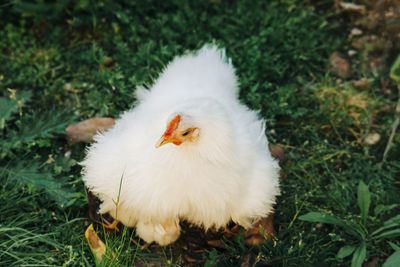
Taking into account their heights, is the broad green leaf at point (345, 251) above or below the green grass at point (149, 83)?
below

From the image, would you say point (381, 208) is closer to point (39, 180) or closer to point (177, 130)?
point (177, 130)

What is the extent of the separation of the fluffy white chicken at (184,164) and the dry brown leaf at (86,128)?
18.0 inches

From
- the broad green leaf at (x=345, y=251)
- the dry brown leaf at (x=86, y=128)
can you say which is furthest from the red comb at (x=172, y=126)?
the broad green leaf at (x=345, y=251)

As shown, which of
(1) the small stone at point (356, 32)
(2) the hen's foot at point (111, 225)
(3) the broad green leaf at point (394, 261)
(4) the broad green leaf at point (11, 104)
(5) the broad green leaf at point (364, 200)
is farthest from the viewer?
(1) the small stone at point (356, 32)

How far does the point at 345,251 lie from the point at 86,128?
1.91 meters

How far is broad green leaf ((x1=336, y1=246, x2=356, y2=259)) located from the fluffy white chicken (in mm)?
533

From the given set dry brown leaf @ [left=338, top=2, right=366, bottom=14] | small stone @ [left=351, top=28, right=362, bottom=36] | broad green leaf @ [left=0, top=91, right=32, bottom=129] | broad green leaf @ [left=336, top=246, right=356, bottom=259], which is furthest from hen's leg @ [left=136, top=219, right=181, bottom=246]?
dry brown leaf @ [left=338, top=2, right=366, bottom=14]

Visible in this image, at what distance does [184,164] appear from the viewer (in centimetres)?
184

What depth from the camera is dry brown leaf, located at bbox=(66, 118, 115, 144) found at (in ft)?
9.09

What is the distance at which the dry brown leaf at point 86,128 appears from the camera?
A: 2771 millimetres

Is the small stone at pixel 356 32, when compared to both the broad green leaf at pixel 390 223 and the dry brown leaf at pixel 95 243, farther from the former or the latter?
the dry brown leaf at pixel 95 243

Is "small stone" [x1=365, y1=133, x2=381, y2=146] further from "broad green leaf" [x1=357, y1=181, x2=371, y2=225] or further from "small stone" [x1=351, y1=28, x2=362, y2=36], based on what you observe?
"small stone" [x1=351, y1=28, x2=362, y2=36]

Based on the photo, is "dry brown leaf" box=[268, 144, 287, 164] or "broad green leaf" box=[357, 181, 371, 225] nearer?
"broad green leaf" box=[357, 181, 371, 225]

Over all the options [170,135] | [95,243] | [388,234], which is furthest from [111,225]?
[388,234]
